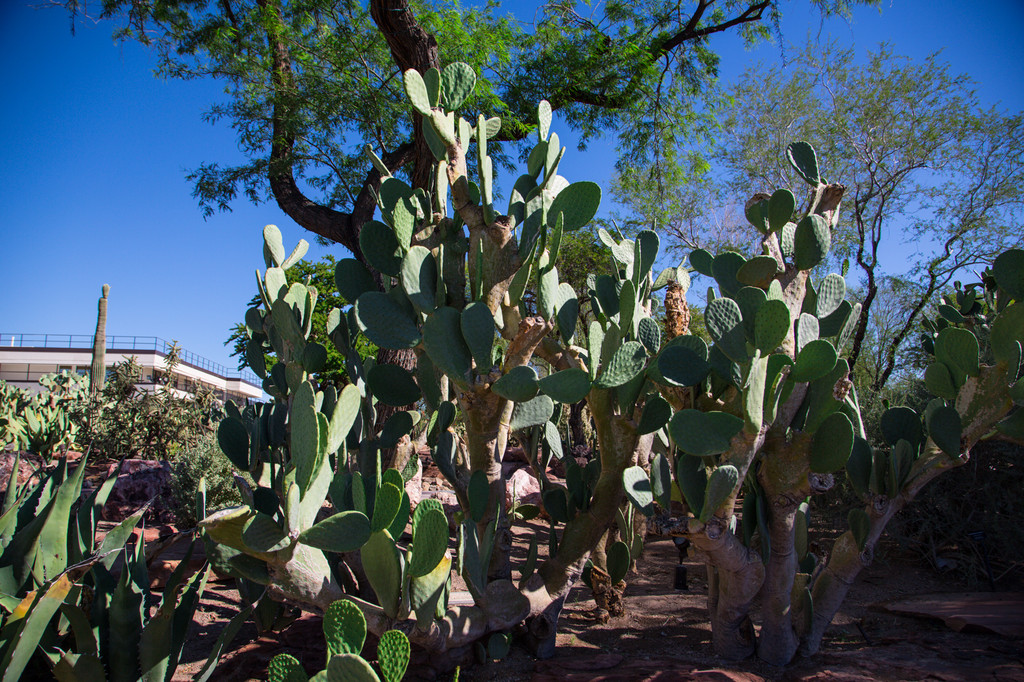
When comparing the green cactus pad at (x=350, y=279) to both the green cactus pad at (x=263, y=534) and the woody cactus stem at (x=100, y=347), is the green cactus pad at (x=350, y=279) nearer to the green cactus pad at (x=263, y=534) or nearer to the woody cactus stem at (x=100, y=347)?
the green cactus pad at (x=263, y=534)

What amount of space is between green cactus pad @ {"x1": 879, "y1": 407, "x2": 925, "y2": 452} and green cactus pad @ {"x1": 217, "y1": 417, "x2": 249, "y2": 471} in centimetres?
235

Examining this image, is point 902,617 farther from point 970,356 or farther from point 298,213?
point 298,213

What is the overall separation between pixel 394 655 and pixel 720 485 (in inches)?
35.9

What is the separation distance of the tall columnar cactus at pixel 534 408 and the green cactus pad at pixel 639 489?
0.5 inches

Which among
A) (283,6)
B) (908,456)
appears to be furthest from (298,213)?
(908,456)

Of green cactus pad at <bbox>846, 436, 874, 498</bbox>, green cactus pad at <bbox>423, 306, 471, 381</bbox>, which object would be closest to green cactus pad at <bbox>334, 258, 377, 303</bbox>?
green cactus pad at <bbox>423, 306, 471, 381</bbox>

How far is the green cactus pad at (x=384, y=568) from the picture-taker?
5.09 ft

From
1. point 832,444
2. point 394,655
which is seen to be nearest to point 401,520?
point 394,655

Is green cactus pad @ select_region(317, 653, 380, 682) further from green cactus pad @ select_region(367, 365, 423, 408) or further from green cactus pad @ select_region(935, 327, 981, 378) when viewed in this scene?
green cactus pad @ select_region(935, 327, 981, 378)

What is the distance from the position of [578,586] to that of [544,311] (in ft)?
6.44

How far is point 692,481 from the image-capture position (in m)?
1.75

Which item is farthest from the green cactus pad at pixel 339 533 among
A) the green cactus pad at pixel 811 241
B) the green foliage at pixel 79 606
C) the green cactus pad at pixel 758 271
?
the green cactus pad at pixel 811 241

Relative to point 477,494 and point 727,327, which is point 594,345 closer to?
point 727,327

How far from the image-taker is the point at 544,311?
1942mm
